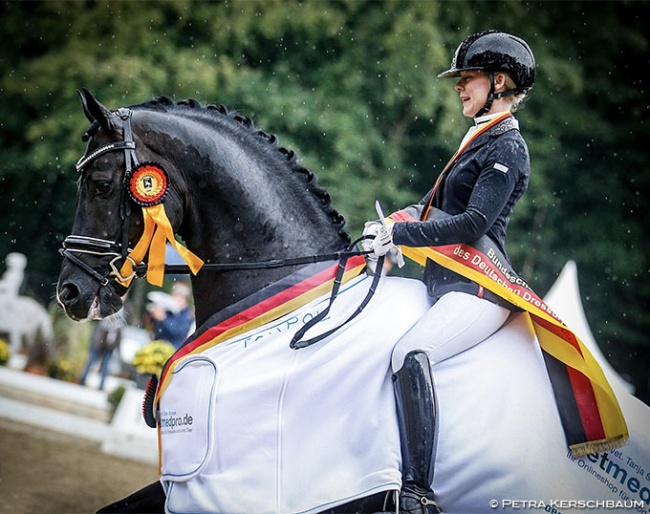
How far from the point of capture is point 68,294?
3660 mm

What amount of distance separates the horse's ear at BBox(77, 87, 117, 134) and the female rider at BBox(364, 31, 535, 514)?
125 cm

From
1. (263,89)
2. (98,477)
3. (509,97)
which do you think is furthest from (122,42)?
(509,97)

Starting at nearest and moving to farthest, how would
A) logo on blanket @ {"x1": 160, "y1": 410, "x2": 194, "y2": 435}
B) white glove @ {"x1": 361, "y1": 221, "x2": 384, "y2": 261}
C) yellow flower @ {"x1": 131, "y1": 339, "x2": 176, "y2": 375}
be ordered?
logo on blanket @ {"x1": 160, "y1": 410, "x2": 194, "y2": 435}, white glove @ {"x1": 361, "y1": 221, "x2": 384, "y2": 261}, yellow flower @ {"x1": 131, "y1": 339, "x2": 176, "y2": 375}

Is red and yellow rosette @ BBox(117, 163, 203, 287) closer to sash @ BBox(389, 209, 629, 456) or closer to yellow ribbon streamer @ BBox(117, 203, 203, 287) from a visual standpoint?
yellow ribbon streamer @ BBox(117, 203, 203, 287)

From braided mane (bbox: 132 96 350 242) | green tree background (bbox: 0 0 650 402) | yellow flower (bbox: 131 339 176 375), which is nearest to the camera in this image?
braided mane (bbox: 132 96 350 242)

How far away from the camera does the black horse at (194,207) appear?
3.69 metres

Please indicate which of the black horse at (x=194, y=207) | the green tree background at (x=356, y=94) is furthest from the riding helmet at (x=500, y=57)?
the green tree background at (x=356, y=94)

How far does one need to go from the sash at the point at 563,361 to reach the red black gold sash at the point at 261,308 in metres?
0.50

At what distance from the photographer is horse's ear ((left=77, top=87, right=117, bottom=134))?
3650mm

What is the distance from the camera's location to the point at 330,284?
3.80 metres

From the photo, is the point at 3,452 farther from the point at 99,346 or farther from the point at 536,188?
the point at 536,188

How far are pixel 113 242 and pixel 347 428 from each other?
52.2 inches

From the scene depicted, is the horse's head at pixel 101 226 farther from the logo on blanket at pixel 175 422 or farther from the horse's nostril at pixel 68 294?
the logo on blanket at pixel 175 422

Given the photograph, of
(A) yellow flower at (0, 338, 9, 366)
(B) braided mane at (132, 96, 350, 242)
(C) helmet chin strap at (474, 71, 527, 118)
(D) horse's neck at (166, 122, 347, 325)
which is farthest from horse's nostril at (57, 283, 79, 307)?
(A) yellow flower at (0, 338, 9, 366)
